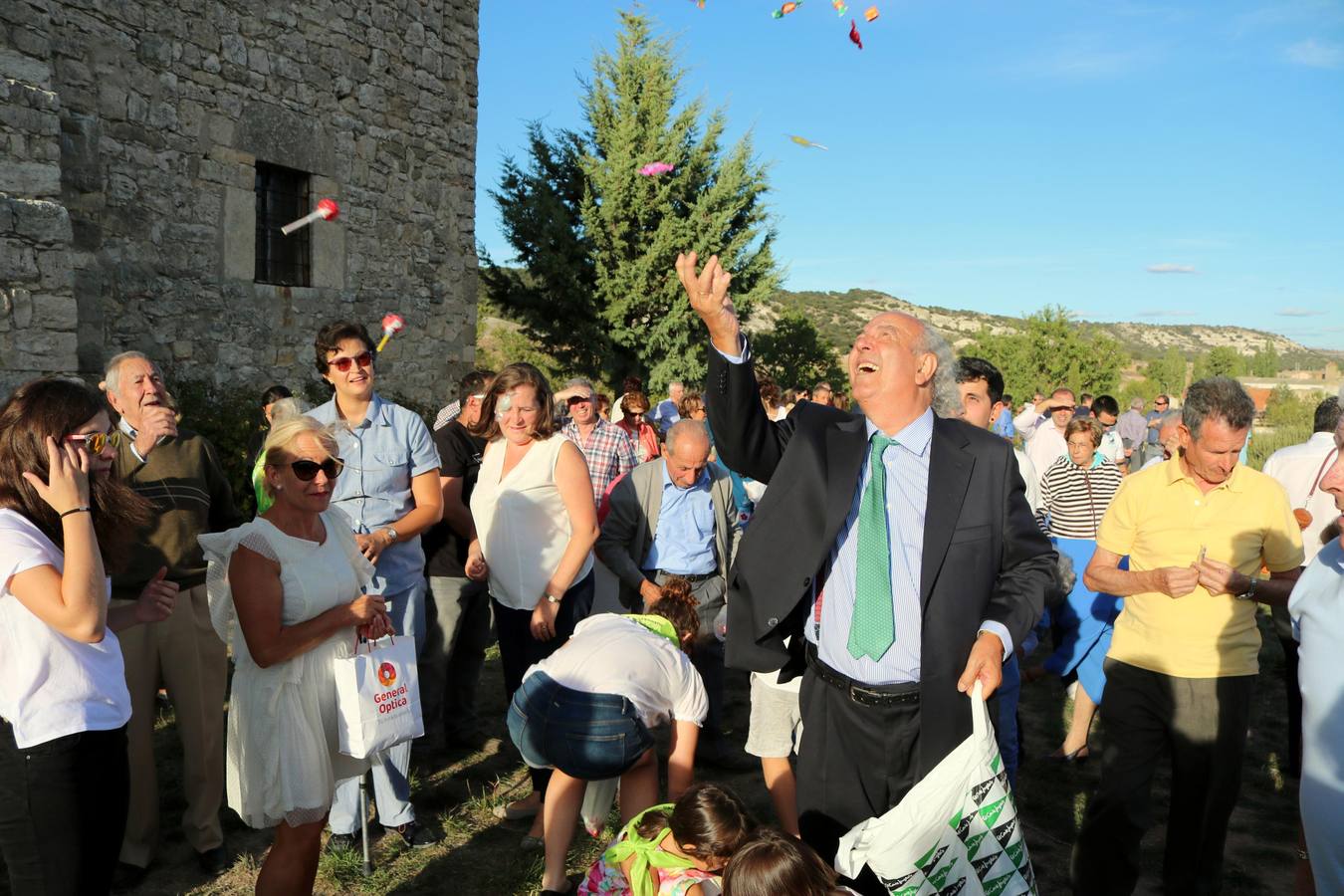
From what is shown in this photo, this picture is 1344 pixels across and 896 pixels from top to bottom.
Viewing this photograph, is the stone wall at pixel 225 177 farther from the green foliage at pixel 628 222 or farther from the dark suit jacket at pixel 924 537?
the green foliage at pixel 628 222

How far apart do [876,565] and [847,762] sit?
2.00 ft

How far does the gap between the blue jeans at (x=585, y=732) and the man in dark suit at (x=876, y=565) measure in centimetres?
69

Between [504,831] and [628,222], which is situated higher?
[628,222]

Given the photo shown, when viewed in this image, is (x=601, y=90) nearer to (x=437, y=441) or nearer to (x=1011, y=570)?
(x=437, y=441)

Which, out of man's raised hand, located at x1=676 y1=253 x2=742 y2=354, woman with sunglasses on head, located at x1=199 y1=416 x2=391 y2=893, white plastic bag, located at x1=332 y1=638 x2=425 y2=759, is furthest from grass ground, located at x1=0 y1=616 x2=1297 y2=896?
→ man's raised hand, located at x1=676 y1=253 x2=742 y2=354

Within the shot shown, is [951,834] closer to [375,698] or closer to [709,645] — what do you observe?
[375,698]

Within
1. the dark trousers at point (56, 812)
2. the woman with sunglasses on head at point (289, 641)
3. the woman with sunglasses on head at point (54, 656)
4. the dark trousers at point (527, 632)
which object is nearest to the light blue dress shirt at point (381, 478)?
the dark trousers at point (527, 632)

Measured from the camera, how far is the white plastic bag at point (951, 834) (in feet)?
7.84

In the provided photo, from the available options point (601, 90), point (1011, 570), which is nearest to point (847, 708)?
point (1011, 570)

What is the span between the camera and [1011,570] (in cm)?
285

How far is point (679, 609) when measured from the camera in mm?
4059

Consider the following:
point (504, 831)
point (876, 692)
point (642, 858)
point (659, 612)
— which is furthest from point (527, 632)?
point (876, 692)

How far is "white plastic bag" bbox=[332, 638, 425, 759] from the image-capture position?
309 centimetres

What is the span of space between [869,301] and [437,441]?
75.5 m
